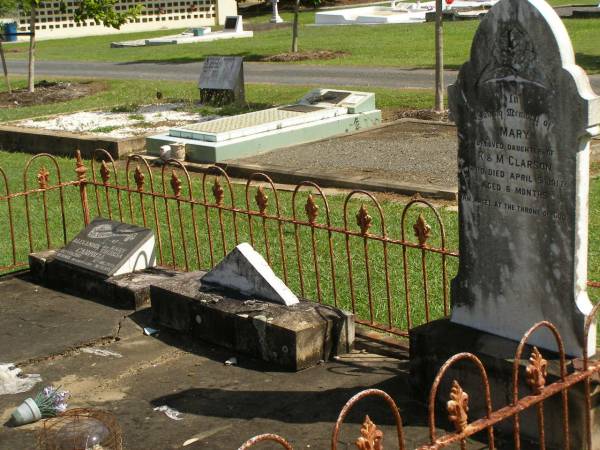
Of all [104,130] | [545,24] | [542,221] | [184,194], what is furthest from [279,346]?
[104,130]

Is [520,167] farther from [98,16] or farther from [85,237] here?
[98,16]

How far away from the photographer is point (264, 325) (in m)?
7.05

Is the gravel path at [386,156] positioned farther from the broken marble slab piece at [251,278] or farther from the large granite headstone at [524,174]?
the large granite headstone at [524,174]

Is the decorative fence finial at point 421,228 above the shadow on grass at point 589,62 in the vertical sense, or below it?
above

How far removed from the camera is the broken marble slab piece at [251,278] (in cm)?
735

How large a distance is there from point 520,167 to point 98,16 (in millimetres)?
17670

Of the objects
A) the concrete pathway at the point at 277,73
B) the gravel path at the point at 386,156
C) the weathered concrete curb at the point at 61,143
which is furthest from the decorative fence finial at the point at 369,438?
the concrete pathway at the point at 277,73

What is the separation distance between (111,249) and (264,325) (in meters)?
2.32

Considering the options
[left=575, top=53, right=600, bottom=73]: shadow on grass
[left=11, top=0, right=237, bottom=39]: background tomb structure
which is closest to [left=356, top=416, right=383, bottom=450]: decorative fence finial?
[left=575, top=53, right=600, bottom=73]: shadow on grass

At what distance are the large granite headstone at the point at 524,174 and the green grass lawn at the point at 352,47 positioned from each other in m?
16.7

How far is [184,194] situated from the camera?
12.7 m

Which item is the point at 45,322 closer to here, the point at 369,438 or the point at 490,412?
the point at 490,412

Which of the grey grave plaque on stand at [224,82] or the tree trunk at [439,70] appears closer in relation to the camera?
the tree trunk at [439,70]

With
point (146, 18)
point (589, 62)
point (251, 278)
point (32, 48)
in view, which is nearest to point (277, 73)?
point (32, 48)
